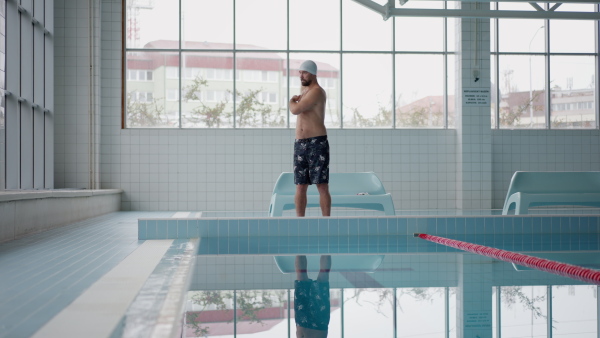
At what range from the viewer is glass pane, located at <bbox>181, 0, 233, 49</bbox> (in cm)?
924

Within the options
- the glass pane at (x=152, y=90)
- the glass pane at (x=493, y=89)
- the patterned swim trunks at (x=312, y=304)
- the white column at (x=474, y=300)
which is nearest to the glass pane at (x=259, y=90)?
the glass pane at (x=152, y=90)

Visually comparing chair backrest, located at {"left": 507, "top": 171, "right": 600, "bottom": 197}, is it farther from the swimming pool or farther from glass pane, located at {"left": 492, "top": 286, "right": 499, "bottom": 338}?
glass pane, located at {"left": 492, "top": 286, "right": 499, "bottom": 338}

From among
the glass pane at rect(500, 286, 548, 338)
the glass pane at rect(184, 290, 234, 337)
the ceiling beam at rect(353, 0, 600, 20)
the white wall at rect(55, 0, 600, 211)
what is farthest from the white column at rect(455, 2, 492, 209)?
the glass pane at rect(184, 290, 234, 337)

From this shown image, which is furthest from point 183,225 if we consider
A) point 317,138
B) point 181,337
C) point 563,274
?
point 181,337

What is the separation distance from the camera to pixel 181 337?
5.18 ft

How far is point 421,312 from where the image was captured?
193cm

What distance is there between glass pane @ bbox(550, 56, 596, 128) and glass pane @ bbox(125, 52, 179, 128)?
5.68 meters

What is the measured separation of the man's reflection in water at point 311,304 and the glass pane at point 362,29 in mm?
6737

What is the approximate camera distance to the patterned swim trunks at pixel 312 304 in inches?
69.3

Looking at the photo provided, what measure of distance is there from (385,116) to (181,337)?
8.15 meters

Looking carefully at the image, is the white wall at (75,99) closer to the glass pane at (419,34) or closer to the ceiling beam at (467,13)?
the ceiling beam at (467,13)

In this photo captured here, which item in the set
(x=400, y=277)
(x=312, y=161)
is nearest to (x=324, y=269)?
(x=400, y=277)

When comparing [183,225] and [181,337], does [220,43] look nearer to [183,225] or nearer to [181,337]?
[183,225]

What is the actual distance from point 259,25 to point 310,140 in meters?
4.81
